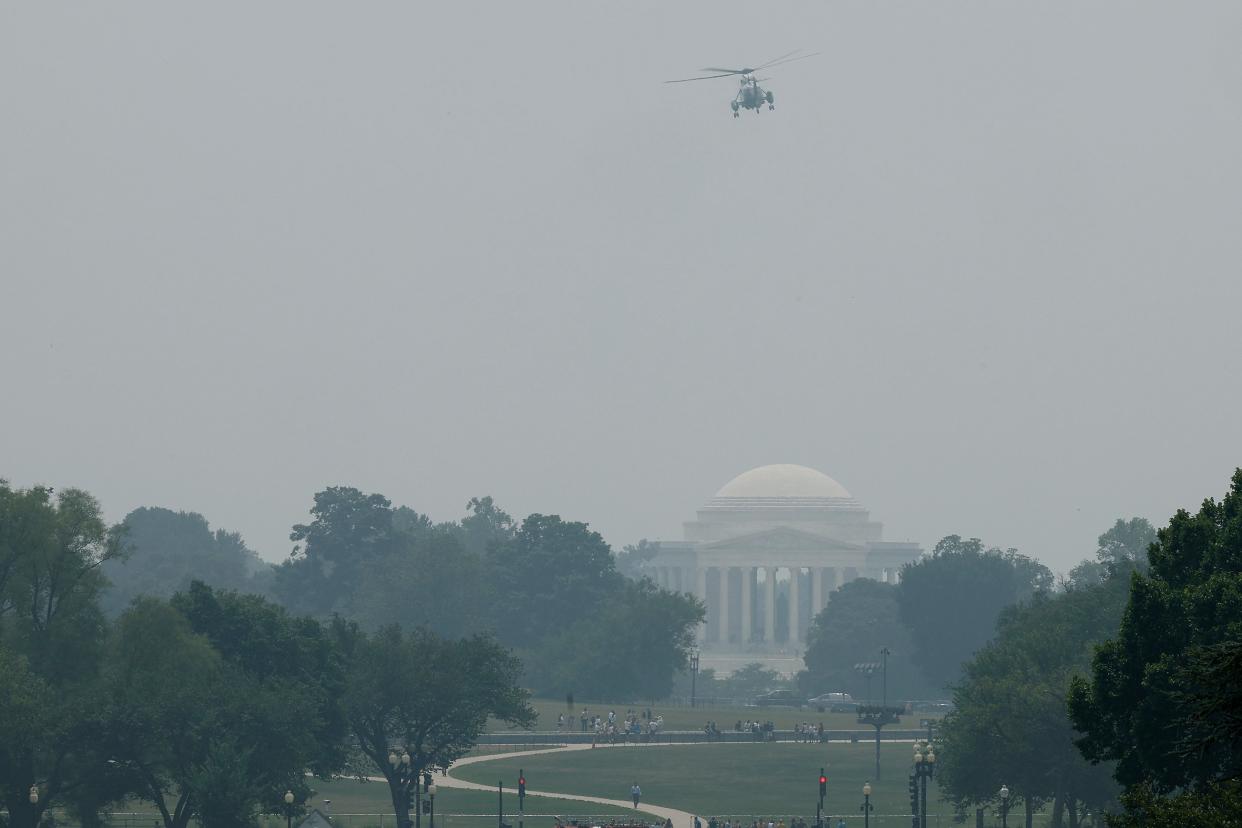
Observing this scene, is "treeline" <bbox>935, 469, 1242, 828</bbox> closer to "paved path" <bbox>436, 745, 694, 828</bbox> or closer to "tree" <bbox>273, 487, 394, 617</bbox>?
"paved path" <bbox>436, 745, 694, 828</bbox>

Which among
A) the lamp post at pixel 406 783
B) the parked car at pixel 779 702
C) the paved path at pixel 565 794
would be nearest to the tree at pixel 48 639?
the lamp post at pixel 406 783

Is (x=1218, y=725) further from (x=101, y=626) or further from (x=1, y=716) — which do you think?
(x=101, y=626)

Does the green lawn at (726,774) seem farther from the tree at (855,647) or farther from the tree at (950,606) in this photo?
the tree at (855,647)

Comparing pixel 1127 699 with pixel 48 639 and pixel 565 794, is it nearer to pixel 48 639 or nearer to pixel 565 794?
pixel 48 639

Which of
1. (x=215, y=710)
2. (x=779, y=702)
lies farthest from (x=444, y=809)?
(x=779, y=702)

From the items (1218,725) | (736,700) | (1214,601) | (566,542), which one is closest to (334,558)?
(566,542)

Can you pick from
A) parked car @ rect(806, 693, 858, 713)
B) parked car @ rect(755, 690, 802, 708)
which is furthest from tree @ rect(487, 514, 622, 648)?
parked car @ rect(806, 693, 858, 713)
